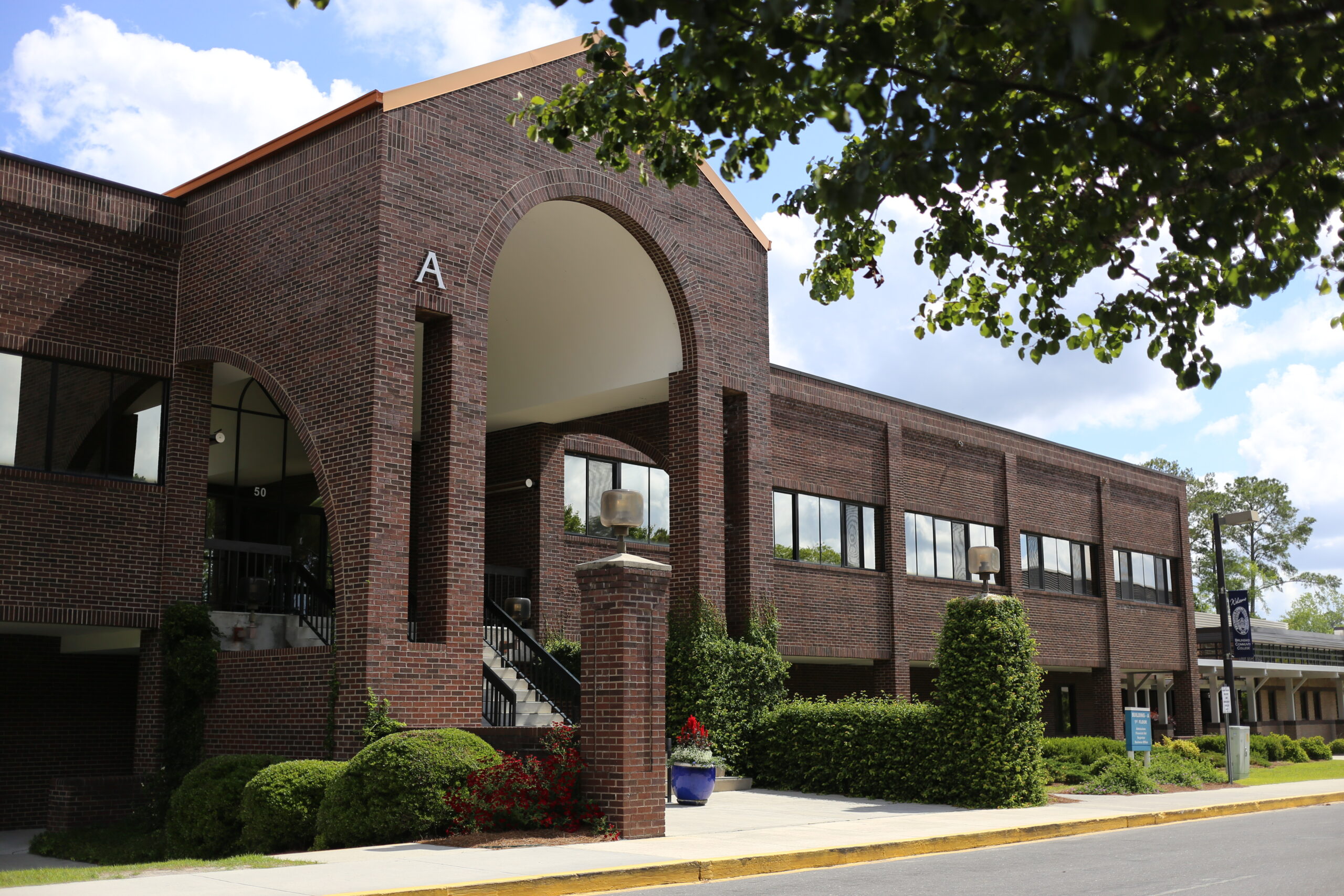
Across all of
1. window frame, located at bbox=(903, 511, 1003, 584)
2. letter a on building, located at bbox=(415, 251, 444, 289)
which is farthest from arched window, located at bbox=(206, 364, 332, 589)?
window frame, located at bbox=(903, 511, 1003, 584)

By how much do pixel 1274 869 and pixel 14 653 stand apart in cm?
1807

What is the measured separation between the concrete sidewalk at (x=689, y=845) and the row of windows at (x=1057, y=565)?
1360 cm

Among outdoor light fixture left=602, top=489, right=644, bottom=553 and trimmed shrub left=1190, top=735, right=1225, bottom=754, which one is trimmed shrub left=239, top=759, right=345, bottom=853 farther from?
trimmed shrub left=1190, top=735, right=1225, bottom=754

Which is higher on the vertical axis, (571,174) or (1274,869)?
(571,174)

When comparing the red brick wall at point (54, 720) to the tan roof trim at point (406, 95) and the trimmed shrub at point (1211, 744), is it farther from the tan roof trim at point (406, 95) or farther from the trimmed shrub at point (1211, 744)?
the trimmed shrub at point (1211, 744)

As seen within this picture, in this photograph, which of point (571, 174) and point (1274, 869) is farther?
point (571, 174)

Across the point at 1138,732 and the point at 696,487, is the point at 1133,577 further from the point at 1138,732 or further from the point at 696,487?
the point at 696,487

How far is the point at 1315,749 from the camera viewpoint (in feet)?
132

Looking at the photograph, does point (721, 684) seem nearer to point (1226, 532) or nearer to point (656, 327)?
point (656, 327)

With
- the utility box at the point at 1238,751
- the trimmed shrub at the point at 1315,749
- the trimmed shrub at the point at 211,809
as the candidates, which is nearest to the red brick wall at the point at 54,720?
the trimmed shrub at the point at 211,809

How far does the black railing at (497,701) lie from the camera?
17.9 meters

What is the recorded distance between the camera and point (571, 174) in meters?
20.0

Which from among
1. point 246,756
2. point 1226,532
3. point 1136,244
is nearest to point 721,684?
point 246,756

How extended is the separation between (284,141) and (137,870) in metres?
11.2
